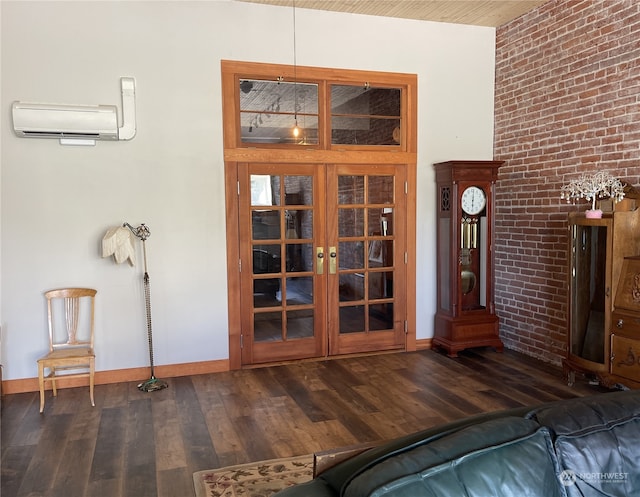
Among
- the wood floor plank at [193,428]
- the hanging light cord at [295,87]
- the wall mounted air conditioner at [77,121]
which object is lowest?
the wood floor plank at [193,428]

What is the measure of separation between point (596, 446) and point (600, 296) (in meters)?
2.86

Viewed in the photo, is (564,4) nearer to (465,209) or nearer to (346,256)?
(465,209)

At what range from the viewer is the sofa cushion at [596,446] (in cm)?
141

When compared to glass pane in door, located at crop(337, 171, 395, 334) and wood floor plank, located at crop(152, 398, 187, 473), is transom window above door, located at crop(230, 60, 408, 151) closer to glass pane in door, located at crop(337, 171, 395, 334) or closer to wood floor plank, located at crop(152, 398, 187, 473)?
glass pane in door, located at crop(337, 171, 395, 334)

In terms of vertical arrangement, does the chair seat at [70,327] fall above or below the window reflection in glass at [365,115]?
below

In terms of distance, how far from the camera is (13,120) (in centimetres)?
411

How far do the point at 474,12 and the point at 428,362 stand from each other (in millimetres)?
3407

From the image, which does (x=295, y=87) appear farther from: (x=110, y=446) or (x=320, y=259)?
(x=110, y=446)

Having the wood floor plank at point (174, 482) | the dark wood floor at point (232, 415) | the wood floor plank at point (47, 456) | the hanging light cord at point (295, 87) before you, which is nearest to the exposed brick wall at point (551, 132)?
the dark wood floor at point (232, 415)

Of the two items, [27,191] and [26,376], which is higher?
[27,191]

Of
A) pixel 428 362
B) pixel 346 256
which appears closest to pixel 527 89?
pixel 346 256

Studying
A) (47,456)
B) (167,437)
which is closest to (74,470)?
(47,456)

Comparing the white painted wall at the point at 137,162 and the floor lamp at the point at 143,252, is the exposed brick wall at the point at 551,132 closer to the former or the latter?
the white painted wall at the point at 137,162

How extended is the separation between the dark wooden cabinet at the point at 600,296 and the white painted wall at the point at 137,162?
102 inches
